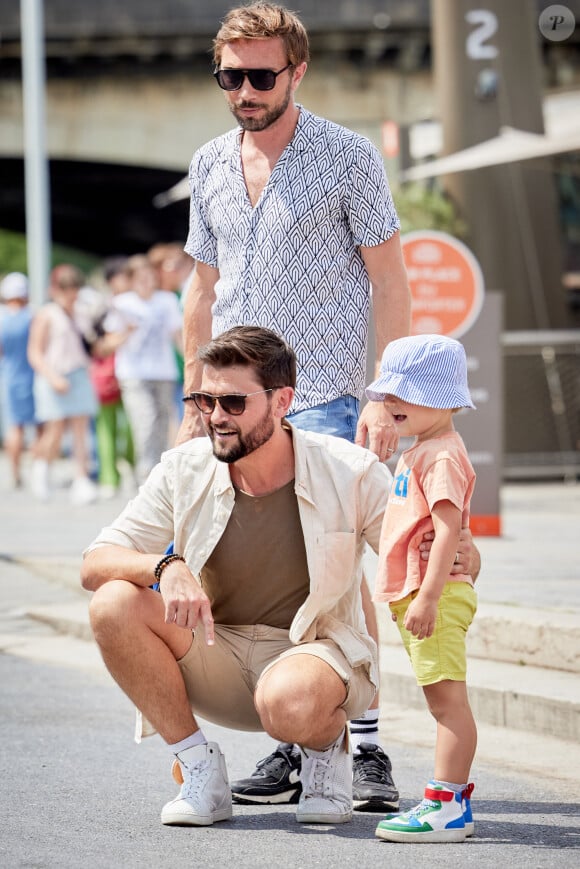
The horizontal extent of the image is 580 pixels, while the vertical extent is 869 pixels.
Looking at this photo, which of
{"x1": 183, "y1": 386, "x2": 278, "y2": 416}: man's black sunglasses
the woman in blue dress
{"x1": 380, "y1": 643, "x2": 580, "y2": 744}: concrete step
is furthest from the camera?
the woman in blue dress

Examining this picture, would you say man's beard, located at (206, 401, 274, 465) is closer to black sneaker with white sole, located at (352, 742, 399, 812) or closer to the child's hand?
the child's hand

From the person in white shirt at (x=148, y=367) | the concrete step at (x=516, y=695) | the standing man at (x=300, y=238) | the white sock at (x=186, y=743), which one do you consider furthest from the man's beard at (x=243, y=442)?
the person in white shirt at (x=148, y=367)

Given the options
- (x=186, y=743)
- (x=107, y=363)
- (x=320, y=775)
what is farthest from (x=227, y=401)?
(x=107, y=363)

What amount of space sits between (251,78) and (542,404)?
9.86m

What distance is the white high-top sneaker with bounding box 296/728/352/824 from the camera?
4.56m

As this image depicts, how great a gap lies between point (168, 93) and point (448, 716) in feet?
91.2

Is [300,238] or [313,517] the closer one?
[313,517]

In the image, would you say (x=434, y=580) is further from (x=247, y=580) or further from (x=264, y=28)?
(x=264, y=28)

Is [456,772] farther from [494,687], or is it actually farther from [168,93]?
[168,93]

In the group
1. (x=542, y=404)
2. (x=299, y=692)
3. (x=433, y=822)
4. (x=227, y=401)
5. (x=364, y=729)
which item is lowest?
(x=433, y=822)

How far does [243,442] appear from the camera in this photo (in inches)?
177

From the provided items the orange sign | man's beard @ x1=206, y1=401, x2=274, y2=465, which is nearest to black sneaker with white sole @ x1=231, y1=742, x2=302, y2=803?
man's beard @ x1=206, y1=401, x2=274, y2=465

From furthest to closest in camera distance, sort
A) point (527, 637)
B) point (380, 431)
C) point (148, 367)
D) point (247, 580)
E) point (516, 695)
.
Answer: point (148, 367) < point (527, 637) < point (516, 695) < point (380, 431) < point (247, 580)

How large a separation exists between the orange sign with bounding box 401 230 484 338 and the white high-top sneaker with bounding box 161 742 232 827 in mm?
5947
